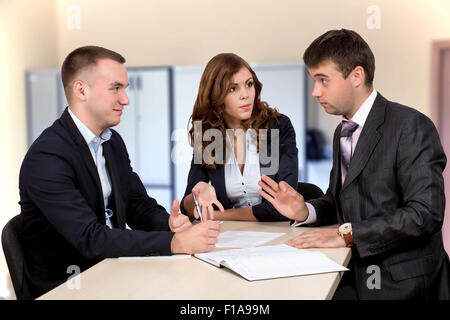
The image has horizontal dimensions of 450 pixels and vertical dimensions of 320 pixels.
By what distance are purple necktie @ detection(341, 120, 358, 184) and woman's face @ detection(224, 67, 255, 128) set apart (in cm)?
75

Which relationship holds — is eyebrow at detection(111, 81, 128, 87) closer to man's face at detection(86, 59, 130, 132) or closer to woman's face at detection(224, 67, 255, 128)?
man's face at detection(86, 59, 130, 132)

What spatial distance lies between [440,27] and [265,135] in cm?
288

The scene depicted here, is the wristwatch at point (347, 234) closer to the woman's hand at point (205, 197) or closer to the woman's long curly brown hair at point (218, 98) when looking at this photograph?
the woman's hand at point (205, 197)

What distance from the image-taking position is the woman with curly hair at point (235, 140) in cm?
267

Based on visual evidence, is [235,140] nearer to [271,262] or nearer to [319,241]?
[319,241]

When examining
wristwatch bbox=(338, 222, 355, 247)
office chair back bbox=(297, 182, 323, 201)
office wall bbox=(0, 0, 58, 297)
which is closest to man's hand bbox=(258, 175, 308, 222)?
wristwatch bbox=(338, 222, 355, 247)

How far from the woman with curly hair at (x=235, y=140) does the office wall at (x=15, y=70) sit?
121 inches

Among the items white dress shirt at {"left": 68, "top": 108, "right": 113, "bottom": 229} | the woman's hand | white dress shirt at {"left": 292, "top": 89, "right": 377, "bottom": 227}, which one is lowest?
the woman's hand

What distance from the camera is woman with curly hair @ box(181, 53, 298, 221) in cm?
267

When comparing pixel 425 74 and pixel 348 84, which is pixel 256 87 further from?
pixel 425 74

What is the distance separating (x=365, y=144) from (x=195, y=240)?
69cm

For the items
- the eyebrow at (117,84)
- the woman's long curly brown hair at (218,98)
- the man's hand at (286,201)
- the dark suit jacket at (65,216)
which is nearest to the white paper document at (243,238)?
the man's hand at (286,201)
